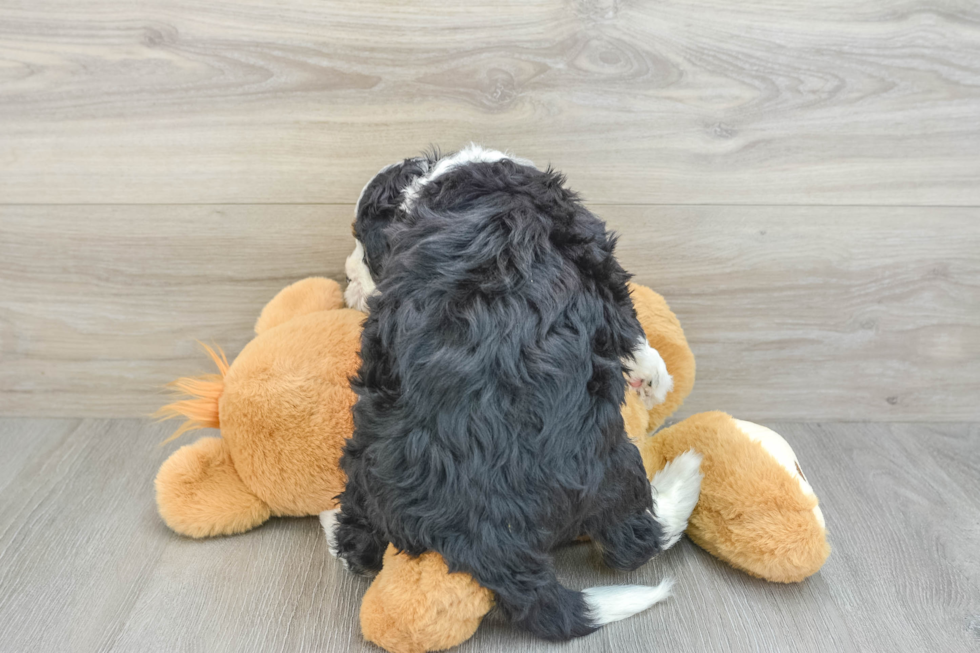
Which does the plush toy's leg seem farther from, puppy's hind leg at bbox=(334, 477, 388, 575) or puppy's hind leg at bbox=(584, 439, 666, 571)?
puppy's hind leg at bbox=(584, 439, 666, 571)

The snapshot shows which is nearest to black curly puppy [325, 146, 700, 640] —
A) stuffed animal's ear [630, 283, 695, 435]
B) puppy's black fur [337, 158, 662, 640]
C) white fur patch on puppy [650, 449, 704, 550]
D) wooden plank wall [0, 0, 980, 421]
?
puppy's black fur [337, 158, 662, 640]

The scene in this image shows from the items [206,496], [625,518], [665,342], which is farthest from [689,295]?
[206,496]

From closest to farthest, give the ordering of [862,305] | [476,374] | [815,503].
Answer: [476,374]
[815,503]
[862,305]

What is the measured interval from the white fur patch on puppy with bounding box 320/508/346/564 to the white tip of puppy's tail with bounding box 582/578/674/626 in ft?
1.00

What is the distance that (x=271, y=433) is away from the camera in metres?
0.86

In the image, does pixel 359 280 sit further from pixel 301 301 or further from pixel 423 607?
pixel 423 607

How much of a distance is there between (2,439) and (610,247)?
1075mm

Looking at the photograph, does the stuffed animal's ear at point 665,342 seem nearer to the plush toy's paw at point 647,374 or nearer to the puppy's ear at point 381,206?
the plush toy's paw at point 647,374

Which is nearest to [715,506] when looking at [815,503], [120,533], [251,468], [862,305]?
[815,503]

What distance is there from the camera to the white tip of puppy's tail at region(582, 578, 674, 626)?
29.4 inches

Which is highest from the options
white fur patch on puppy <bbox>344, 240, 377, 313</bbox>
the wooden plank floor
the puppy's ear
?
the puppy's ear

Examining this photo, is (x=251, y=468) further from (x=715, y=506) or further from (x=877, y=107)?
(x=877, y=107)

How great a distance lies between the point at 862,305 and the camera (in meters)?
1.10

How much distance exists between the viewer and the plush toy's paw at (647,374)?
2.50 feet
